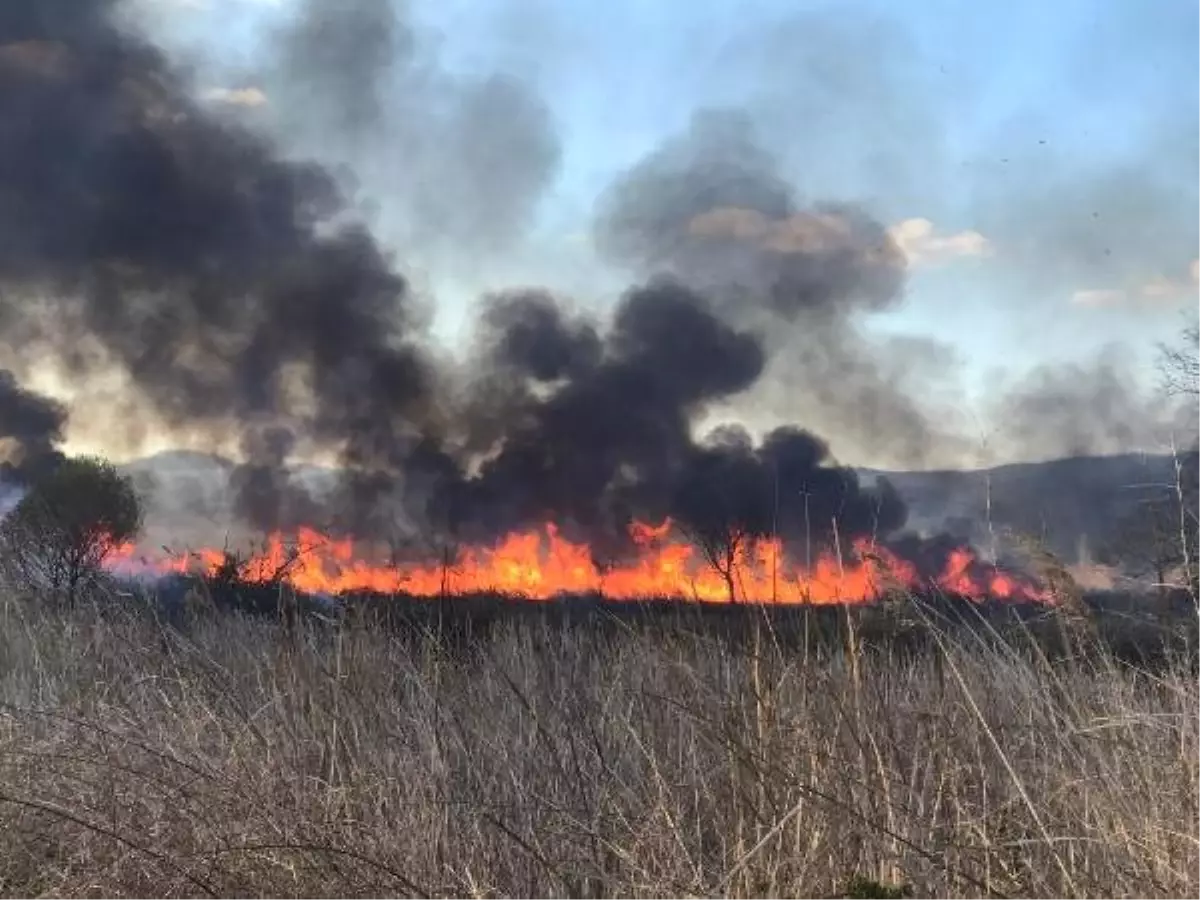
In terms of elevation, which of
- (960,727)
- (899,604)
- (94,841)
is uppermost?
(899,604)

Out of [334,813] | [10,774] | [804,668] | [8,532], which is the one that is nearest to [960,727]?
[804,668]

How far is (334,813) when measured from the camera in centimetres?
584

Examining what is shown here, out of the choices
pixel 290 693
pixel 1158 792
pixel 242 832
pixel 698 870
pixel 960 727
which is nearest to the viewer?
pixel 698 870

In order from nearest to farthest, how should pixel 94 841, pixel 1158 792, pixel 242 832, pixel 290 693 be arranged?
pixel 1158 792 → pixel 242 832 → pixel 94 841 → pixel 290 693

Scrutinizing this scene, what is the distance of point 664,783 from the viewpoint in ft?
16.6

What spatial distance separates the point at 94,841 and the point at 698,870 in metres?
2.95

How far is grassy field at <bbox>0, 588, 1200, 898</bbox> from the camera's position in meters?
4.67

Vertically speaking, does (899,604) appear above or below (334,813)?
above

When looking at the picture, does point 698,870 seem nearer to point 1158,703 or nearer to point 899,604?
point 899,604

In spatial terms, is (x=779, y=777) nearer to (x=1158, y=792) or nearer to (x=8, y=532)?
(x=1158, y=792)

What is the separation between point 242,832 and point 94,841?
0.88 m

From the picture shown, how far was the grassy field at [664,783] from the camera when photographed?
4.67 m

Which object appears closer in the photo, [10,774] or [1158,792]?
[1158,792]

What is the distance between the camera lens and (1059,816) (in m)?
5.48
